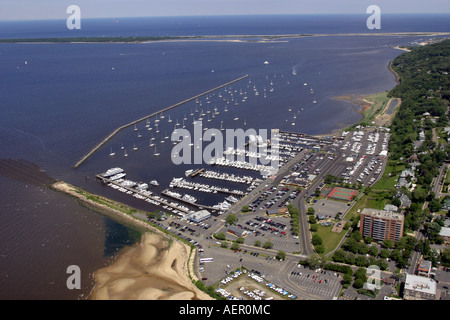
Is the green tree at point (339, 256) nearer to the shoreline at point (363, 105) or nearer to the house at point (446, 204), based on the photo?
the house at point (446, 204)

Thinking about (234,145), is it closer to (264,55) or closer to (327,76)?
(327,76)

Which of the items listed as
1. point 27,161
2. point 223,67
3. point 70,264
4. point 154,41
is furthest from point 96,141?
point 154,41

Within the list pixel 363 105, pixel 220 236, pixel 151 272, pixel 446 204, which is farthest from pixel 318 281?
pixel 363 105

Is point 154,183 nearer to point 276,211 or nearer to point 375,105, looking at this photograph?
point 276,211

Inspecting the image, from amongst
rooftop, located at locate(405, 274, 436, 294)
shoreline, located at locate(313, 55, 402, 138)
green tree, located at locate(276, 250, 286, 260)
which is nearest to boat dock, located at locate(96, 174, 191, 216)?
green tree, located at locate(276, 250, 286, 260)

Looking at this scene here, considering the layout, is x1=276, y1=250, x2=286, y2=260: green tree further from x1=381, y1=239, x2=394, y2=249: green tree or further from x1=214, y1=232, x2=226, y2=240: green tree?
x1=381, y1=239, x2=394, y2=249: green tree
